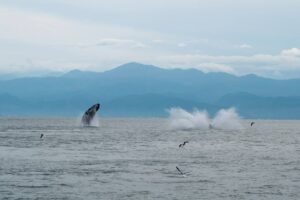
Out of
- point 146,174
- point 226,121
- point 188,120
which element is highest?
point 226,121

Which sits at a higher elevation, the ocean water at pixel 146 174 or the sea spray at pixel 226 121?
the sea spray at pixel 226 121

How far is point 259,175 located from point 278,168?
18.9 feet

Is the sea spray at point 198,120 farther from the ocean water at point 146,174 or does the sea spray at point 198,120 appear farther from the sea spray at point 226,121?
the ocean water at point 146,174

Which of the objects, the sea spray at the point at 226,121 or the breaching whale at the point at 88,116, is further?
the sea spray at the point at 226,121

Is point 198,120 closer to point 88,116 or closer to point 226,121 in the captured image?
point 226,121

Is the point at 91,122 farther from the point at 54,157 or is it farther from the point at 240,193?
the point at 240,193

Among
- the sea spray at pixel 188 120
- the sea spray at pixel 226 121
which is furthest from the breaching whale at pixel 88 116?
the sea spray at pixel 226 121

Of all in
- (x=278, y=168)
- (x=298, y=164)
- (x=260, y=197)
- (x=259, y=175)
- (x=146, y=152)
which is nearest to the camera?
(x=260, y=197)

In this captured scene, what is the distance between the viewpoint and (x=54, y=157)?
57.0 m

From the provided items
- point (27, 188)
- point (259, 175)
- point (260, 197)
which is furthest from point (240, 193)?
point (27, 188)

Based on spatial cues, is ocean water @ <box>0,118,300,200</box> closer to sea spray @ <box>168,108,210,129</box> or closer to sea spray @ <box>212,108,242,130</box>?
sea spray @ <box>168,108,210,129</box>

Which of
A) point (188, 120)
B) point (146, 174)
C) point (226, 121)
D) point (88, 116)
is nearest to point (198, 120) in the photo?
point (188, 120)

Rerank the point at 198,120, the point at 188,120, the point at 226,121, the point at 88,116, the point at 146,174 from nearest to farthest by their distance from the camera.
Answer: the point at 146,174
the point at 88,116
the point at 198,120
the point at 188,120
the point at 226,121

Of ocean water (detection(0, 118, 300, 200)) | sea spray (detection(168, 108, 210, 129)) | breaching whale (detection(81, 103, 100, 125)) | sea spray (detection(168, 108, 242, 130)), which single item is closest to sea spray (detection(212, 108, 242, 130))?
sea spray (detection(168, 108, 242, 130))
